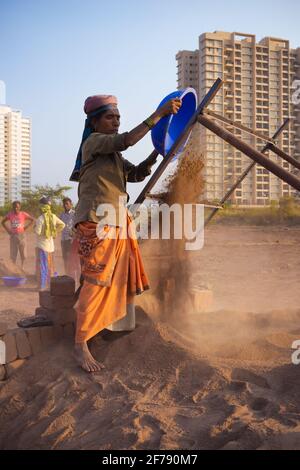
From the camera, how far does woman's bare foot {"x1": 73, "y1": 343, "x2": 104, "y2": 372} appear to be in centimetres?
312

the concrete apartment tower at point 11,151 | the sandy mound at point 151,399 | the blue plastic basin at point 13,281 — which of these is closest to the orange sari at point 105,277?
the sandy mound at point 151,399

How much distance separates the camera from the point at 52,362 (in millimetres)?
3344

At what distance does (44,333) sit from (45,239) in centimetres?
539

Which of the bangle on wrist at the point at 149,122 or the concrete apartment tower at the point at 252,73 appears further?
the concrete apartment tower at the point at 252,73

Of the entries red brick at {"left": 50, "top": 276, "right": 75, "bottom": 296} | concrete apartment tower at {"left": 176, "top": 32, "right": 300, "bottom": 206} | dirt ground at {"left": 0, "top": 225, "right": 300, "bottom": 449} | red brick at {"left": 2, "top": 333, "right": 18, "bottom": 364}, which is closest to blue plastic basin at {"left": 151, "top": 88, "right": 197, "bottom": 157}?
dirt ground at {"left": 0, "top": 225, "right": 300, "bottom": 449}

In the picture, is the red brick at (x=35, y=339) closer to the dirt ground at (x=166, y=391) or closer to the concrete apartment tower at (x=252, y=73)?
the dirt ground at (x=166, y=391)

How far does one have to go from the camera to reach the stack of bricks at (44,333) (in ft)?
11.3

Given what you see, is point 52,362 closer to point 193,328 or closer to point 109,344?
point 109,344

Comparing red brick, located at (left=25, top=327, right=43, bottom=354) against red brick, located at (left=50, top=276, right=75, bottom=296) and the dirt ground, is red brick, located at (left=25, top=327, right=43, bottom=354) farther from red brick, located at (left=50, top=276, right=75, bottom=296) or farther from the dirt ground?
red brick, located at (left=50, top=276, right=75, bottom=296)

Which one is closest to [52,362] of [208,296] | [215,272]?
[208,296]

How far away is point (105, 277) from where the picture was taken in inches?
128

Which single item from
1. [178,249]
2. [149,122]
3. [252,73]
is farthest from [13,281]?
[252,73]

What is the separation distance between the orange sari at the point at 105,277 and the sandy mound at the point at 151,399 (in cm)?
26

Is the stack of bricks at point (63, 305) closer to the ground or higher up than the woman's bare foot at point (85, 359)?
higher up
